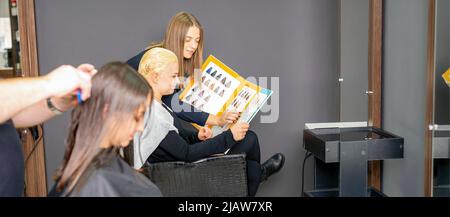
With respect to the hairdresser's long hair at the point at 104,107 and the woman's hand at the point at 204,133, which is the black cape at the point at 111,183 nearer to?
the hairdresser's long hair at the point at 104,107

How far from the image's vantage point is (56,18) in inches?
81.8

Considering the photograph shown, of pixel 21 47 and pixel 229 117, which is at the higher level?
pixel 21 47

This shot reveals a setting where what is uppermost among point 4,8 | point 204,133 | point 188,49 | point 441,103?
point 4,8

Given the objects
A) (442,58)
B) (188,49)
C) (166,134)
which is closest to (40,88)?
(166,134)

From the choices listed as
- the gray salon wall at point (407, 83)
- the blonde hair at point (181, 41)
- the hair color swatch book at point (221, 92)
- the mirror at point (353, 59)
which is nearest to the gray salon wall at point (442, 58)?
the gray salon wall at point (407, 83)

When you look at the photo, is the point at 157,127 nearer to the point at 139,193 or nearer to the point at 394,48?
the point at 139,193

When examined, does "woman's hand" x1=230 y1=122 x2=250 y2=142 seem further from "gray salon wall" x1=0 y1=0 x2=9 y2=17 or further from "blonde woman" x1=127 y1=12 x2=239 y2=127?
"gray salon wall" x1=0 y1=0 x2=9 y2=17

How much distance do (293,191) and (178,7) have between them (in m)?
0.99

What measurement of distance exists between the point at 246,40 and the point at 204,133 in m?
0.41

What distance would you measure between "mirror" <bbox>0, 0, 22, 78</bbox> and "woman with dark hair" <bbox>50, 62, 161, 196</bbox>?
1.02 metres

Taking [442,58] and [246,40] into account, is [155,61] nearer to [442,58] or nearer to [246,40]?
[246,40]

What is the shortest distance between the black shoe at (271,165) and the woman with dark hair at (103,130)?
4.40 ft

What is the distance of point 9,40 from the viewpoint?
206cm

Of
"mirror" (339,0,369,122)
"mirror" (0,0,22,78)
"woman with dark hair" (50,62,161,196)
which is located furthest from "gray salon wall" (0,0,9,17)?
"mirror" (339,0,369,122)
